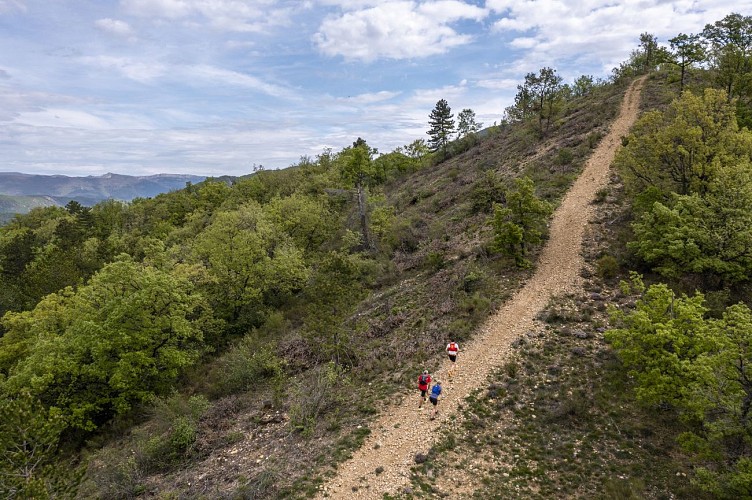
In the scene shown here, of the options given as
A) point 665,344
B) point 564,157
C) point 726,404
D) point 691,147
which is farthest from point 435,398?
point 564,157

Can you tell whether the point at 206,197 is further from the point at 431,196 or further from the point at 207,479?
the point at 207,479

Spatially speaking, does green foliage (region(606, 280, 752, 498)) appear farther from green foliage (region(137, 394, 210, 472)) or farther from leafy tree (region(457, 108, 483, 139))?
leafy tree (region(457, 108, 483, 139))

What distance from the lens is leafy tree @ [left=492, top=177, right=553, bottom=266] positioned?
21656 millimetres

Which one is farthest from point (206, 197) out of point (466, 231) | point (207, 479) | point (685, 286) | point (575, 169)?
point (685, 286)

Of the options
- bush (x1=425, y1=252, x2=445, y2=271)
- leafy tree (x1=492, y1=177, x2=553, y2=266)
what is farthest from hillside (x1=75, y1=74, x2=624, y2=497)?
→ leafy tree (x1=492, y1=177, x2=553, y2=266)

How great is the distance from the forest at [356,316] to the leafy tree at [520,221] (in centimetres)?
12

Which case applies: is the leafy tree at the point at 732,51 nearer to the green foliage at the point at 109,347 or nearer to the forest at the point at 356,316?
the forest at the point at 356,316

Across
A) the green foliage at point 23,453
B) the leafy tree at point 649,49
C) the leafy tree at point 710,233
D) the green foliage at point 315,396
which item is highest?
the leafy tree at point 649,49

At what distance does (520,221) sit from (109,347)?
79.7ft

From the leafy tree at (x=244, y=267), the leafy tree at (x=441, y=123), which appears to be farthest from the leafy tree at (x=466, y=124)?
the leafy tree at (x=244, y=267)

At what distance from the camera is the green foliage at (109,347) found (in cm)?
2045

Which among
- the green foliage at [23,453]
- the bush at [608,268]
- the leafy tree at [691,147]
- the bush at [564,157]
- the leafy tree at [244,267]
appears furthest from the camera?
the bush at [564,157]

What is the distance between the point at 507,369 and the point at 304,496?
356 inches

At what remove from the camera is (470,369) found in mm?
15844
